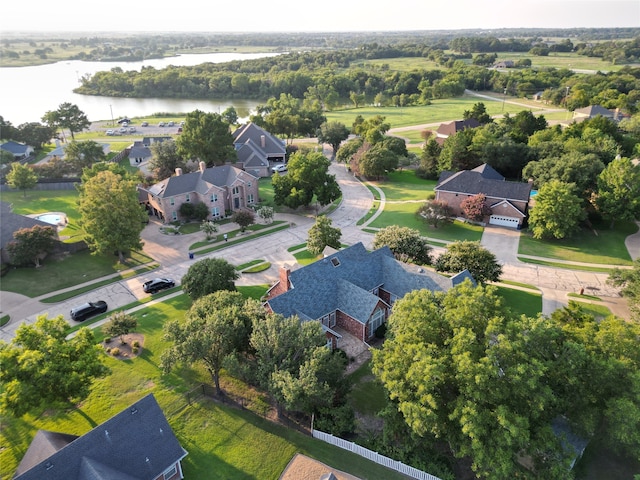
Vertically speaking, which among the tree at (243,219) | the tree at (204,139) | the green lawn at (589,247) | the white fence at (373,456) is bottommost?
the green lawn at (589,247)

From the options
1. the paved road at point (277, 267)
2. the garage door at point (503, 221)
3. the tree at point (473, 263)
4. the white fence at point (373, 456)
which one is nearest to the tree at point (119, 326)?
the paved road at point (277, 267)

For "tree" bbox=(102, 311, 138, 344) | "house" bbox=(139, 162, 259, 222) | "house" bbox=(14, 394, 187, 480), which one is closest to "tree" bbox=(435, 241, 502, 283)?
"house" bbox=(14, 394, 187, 480)

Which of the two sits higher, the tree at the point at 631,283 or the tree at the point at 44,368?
the tree at the point at 44,368

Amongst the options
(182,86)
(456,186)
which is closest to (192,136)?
(456,186)

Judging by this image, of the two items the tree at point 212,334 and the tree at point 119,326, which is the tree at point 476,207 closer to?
the tree at point 212,334

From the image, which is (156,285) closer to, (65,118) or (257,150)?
(257,150)

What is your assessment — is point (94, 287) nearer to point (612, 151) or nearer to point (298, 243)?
point (298, 243)

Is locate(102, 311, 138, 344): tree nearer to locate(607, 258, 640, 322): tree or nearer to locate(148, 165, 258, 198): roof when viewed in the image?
locate(148, 165, 258, 198): roof
